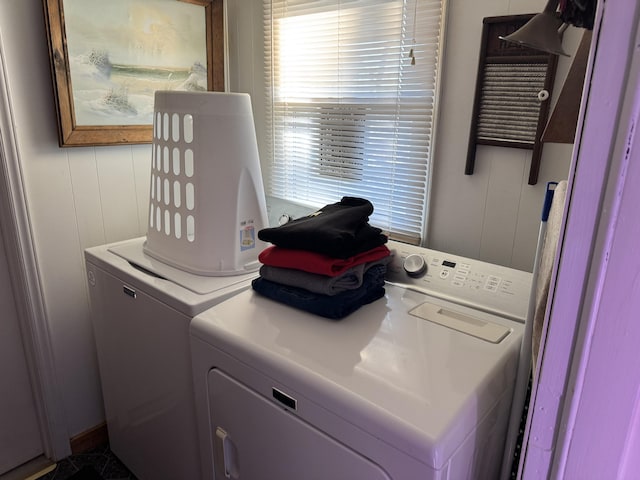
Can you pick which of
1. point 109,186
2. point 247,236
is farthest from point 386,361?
point 109,186

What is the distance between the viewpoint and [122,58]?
5.78 ft

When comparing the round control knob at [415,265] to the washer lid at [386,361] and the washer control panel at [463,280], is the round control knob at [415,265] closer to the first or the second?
the washer control panel at [463,280]

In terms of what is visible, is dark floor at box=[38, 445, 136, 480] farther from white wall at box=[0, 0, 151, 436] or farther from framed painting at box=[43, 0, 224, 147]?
framed painting at box=[43, 0, 224, 147]

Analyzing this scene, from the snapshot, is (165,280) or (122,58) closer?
(165,280)

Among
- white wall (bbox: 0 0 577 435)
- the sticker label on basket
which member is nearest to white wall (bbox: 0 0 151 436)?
white wall (bbox: 0 0 577 435)

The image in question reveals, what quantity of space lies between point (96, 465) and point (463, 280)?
1.74m

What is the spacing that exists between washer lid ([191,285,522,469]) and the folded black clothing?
167 mm

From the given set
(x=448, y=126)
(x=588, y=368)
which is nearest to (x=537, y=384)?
(x=588, y=368)

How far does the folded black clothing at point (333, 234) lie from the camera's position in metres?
1.16

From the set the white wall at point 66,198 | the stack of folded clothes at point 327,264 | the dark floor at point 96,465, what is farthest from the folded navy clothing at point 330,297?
the dark floor at point 96,465

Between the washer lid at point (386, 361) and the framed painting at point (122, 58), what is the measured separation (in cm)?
99

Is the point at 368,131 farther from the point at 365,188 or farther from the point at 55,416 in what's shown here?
the point at 55,416

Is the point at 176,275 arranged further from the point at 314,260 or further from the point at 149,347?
the point at 314,260

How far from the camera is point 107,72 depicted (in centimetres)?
173
